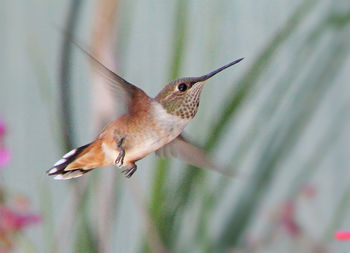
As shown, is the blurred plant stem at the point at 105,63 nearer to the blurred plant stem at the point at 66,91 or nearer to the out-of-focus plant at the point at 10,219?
the blurred plant stem at the point at 66,91

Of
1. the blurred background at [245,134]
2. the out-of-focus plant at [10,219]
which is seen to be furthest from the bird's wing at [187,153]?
the blurred background at [245,134]

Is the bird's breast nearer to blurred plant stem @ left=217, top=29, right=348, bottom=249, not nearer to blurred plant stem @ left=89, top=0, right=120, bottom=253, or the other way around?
blurred plant stem @ left=89, top=0, right=120, bottom=253

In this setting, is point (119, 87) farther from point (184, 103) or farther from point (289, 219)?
point (289, 219)

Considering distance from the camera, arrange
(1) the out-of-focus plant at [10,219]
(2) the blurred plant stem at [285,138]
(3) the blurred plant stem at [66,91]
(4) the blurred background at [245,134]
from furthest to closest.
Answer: (2) the blurred plant stem at [285,138], (4) the blurred background at [245,134], (1) the out-of-focus plant at [10,219], (3) the blurred plant stem at [66,91]

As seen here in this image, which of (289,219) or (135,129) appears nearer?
(135,129)

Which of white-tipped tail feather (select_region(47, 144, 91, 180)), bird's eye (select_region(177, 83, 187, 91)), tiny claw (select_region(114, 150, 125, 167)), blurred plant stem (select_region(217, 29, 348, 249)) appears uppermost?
bird's eye (select_region(177, 83, 187, 91))

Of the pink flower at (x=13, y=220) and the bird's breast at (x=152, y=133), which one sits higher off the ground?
the bird's breast at (x=152, y=133)

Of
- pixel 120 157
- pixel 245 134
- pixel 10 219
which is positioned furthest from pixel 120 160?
pixel 245 134

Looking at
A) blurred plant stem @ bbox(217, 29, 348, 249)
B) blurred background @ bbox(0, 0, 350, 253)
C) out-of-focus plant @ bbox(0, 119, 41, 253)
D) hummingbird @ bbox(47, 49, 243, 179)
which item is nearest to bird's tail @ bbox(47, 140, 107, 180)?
hummingbird @ bbox(47, 49, 243, 179)

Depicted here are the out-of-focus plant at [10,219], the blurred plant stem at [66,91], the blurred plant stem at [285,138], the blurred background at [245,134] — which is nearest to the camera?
the blurred plant stem at [66,91]
